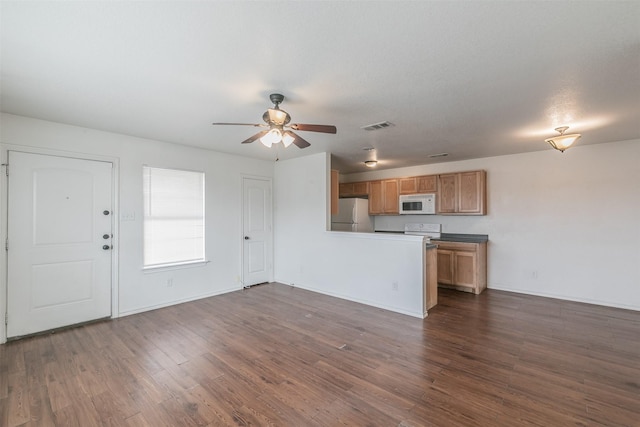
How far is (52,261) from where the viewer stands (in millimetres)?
3404

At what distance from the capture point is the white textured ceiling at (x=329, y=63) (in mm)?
1554

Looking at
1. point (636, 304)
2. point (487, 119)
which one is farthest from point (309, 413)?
point (636, 304)

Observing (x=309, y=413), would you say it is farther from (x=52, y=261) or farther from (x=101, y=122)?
(x=101, y=122)

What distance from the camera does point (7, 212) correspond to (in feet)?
10.2

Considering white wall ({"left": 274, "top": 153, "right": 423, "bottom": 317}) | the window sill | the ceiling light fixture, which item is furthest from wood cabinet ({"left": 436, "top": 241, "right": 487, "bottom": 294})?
the window sill

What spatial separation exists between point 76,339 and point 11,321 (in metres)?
0.74

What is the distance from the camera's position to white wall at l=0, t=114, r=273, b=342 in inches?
134

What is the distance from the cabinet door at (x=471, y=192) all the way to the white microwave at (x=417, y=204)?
0.53 meters

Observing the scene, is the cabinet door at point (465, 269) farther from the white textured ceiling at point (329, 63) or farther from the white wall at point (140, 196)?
the white wall at point (140, 196)

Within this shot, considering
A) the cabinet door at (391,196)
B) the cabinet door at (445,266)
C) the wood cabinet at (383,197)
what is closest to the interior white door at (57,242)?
the wood cabinet at (383,197)

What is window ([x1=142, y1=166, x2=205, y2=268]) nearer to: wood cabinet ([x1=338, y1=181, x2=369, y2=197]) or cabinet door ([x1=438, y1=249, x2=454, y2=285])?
wood cabinet ([x1=338, y1=181, x2=369, y2=197])

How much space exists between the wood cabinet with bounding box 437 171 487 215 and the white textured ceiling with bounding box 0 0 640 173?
176 cm

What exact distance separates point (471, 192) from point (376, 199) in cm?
206

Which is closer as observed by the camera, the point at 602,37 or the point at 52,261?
the point at 602,37
